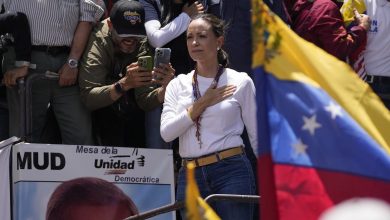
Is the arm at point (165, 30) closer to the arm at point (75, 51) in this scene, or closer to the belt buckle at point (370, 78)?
the arm at point (75, 51)

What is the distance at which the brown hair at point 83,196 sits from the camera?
773 cm

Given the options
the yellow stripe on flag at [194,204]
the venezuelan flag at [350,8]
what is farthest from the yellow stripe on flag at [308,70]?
the venezuelan flag at [350,8]

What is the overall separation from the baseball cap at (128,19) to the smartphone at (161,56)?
1.50ft

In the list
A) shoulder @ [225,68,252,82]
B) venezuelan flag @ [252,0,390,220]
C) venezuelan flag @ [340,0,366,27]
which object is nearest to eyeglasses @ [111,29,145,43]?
shoulder @ [225,68,252,82]

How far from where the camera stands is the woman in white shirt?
6.94 meters

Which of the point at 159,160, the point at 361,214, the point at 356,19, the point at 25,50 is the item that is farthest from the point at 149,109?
the point at 361,214

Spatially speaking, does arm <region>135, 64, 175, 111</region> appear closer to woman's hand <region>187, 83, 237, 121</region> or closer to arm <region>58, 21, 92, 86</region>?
arm <region>58, 21, 92, 86</region>

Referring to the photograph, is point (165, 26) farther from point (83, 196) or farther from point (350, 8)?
point (350, 8)

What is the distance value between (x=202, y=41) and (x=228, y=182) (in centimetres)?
103

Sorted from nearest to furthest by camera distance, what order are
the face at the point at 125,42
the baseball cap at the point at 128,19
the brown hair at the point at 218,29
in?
1. the brown hair at the point at 218,29
2. the baseball cap at the point at 128,19
3. the face at the point at 125,42

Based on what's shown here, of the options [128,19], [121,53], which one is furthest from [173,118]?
[121,53]

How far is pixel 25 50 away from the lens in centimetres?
809

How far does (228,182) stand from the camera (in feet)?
22.7

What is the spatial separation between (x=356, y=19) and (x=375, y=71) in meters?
0.47
